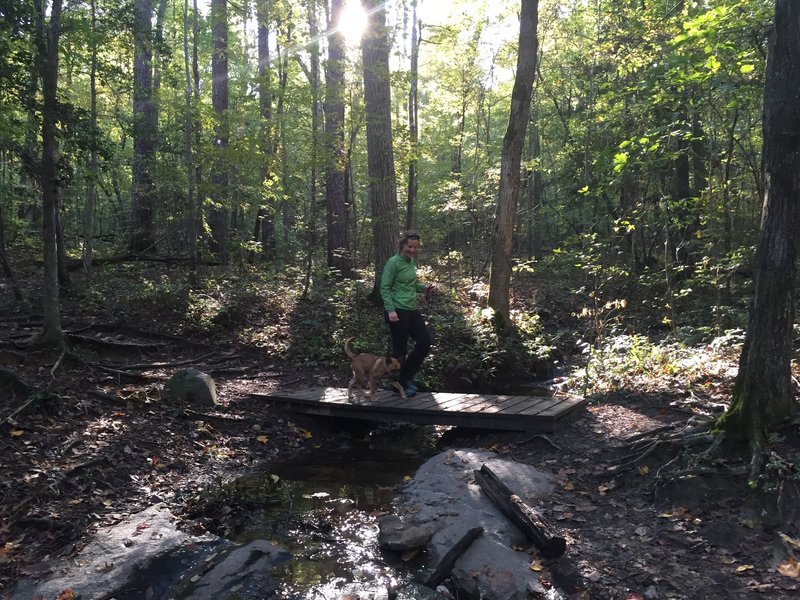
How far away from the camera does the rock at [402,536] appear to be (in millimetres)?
4848

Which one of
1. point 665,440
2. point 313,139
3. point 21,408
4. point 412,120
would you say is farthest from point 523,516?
point 412,120

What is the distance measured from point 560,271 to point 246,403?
16382mm

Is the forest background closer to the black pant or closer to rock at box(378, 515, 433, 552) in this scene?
the black pant

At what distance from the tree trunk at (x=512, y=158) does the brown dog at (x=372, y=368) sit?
5.01 m

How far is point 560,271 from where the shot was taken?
2222 centimetres

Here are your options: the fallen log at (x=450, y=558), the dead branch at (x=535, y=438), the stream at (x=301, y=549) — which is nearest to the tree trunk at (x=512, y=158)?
the dead branch at (x=535, y=438)

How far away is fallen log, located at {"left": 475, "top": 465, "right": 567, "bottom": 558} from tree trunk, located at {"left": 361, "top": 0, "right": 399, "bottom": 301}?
337 inches

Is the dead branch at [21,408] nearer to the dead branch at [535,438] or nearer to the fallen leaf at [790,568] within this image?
the dead branch at [535,438]

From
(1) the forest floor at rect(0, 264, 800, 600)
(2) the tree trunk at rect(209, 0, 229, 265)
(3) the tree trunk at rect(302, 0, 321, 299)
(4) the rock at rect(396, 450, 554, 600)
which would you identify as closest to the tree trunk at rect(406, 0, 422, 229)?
(3) the tree trunk at rect(302, 0, 321, 299)

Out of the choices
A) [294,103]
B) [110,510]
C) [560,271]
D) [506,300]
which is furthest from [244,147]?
[560,271]

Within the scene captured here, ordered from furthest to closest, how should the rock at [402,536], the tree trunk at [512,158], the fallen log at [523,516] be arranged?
1. the tree trunk at [512,158]
2. the rock at [402,536]
3. the fallen log at [523,516]

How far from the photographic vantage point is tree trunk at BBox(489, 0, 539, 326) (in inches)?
466

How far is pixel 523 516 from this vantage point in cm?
476

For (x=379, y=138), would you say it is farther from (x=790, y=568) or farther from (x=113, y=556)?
(x=790, y=568)
